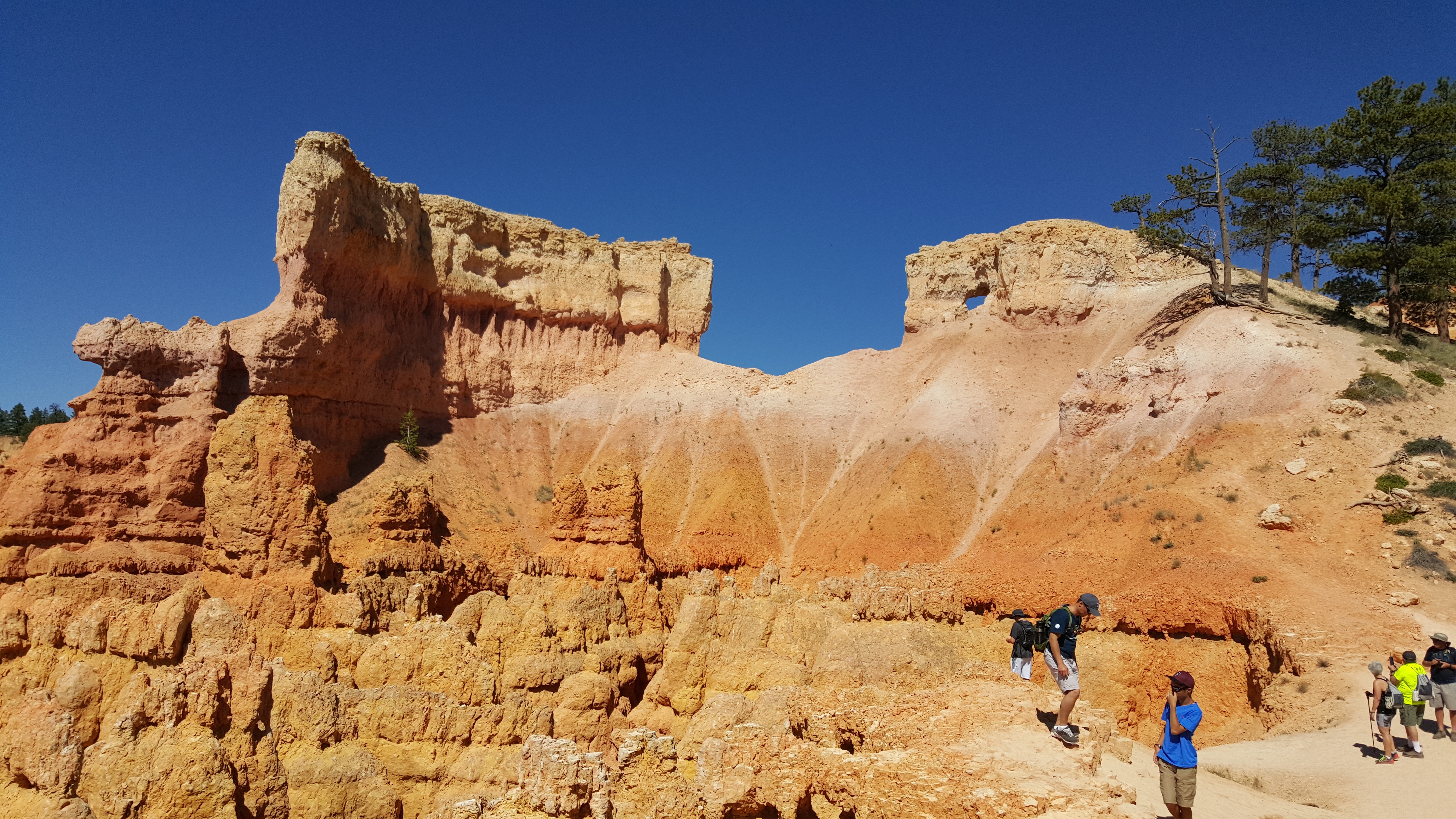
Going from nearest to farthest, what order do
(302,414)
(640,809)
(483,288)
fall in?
1. (640,809)
2. (302,414)
3. (483,288)

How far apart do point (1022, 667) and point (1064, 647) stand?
2.02 m

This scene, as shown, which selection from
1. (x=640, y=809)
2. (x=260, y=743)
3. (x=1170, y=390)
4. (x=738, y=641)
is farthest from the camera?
(x=1170, y=390)

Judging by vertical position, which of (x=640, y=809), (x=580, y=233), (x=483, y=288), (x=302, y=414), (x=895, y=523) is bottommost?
(x=640, y=809)

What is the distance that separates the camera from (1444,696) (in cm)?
1598

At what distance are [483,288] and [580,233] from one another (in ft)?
29.6

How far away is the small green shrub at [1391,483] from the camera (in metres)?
28.5

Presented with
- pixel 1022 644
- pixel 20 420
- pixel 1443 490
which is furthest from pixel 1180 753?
pixel 20 420

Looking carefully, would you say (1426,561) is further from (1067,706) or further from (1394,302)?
(1394,302)

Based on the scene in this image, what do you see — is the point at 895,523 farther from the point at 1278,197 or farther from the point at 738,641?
the point at 1278,197

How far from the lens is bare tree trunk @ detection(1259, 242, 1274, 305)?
4531cm

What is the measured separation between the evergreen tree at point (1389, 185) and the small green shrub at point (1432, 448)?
11.5 m

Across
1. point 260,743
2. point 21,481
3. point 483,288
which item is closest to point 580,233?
point 483,288

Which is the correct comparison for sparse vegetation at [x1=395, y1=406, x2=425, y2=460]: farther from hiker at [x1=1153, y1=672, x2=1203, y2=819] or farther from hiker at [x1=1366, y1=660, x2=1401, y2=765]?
hiker at [x1=1366, y1=660, x2=1401, y2=765]

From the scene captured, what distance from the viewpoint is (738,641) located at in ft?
84.3
